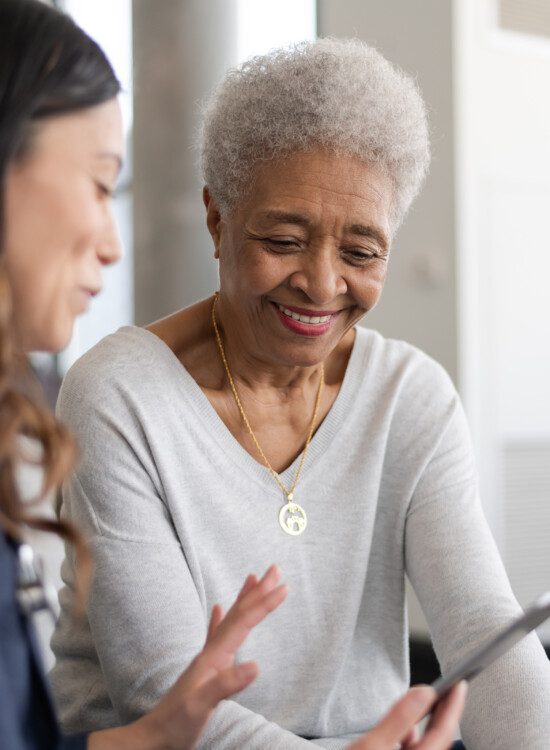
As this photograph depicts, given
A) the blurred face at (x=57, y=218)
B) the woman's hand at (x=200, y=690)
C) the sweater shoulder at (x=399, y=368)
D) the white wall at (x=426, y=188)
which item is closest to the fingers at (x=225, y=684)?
the woman's hand at (x=200, y=690)

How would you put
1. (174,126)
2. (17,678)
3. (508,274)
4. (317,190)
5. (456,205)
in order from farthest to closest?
(508,274), (456,205), (174,126), (317,190), (17,678)

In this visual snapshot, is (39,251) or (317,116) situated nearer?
(39,251)

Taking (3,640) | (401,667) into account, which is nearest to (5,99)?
(3,640)

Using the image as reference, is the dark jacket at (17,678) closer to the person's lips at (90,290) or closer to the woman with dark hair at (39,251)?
the woman with dark hair at (39,251)

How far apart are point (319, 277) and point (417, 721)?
73 centimetres

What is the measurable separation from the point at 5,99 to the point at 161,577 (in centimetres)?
73

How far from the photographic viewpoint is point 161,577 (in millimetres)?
1442

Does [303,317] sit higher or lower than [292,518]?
higher

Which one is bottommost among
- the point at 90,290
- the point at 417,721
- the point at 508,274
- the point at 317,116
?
the point at 508,274

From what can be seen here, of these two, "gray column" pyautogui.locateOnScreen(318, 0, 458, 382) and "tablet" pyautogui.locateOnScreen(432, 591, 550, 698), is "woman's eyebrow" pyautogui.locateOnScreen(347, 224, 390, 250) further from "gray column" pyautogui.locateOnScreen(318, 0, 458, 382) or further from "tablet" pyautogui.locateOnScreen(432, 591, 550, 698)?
"gray column" pyautogui.locateOnScreen(318, 0, 458, 382)

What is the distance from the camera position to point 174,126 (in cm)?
331

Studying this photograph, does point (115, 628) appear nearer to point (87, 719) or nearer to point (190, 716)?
point (87, 719)

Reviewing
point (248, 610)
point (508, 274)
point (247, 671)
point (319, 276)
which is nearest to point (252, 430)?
point (319, 276)

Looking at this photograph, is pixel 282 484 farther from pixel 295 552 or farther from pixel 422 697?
pixel 422 697
